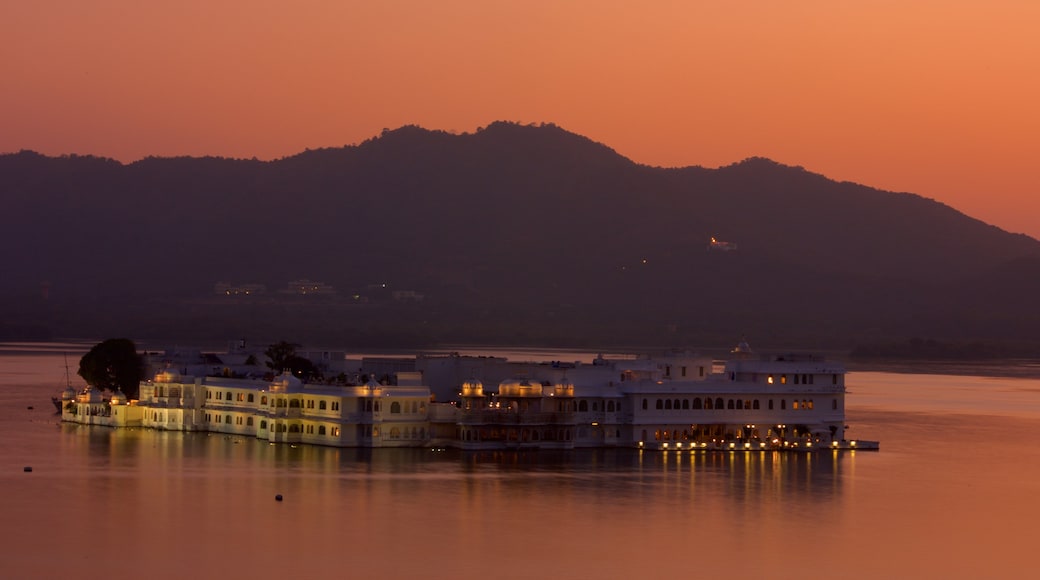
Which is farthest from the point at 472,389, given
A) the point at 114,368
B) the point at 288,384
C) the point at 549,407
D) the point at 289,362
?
the point at 114,368

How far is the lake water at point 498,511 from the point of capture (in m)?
42.5

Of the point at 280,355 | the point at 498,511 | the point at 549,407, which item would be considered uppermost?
the point at 280,355

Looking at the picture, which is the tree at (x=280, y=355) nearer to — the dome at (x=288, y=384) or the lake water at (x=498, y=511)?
the lake water at (x=498, y=511)

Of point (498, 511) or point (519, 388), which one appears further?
point (519, 388)

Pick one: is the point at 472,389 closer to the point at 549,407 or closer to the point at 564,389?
the point at 549,407

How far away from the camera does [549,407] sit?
66938 millimetres

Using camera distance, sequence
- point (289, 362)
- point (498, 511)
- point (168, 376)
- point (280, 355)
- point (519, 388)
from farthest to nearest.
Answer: point (280, 355)
point (289, 362)
point (168, 376)
point (519, 388)
point (498, 511)

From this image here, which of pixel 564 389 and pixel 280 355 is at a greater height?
pixel 280 355

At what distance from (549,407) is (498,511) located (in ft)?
56.2

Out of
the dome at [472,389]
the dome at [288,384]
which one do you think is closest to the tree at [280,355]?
the dome at [288,384]

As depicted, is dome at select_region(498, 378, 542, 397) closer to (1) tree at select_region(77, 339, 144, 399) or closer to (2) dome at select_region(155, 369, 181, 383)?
(2) dome at select_region(155, 369, 181, 383)

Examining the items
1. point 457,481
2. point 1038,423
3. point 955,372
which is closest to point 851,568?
point 457,481

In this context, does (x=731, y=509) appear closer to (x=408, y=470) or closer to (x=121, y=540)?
(x=408, y=470)

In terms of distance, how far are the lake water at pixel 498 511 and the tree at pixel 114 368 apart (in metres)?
6.83
